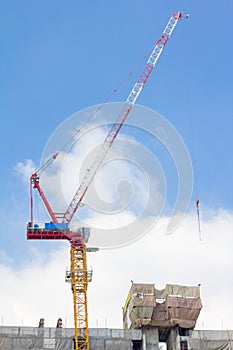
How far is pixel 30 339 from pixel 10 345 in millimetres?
3607

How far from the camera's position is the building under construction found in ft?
345

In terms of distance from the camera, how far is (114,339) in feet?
352

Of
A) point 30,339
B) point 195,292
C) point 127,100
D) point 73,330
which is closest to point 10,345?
point 30,339

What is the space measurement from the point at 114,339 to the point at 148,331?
20.8 ft

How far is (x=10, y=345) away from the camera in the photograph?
104 m

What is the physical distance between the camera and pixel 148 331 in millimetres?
107562

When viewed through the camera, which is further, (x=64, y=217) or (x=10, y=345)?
(x=64, y=217)

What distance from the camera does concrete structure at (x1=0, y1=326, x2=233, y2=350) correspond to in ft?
343

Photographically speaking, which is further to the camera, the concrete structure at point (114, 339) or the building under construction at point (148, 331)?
the building under construction at point (148, 331)

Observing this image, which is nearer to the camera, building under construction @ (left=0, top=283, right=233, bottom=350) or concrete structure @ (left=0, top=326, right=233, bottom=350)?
concrete structure @ (left=0, top=326, right=233, bottom=350)

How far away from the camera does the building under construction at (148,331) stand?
105125 mm

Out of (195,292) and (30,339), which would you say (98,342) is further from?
(195,292)

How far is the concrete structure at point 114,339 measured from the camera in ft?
343

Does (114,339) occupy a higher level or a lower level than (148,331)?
lower
